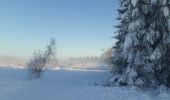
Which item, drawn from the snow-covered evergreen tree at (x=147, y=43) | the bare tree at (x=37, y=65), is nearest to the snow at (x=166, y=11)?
the snow-covered evergreen tree at (x=147, y=43)

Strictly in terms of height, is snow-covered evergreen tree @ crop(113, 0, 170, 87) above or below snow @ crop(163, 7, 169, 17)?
below

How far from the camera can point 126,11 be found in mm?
25688

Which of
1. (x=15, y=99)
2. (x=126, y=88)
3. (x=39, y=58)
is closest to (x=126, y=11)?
(x=126, y=88)

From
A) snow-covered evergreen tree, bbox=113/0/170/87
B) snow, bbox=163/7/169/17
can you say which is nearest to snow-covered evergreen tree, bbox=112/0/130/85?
snow-covered evergreen tree, bbox=113/0/170/87

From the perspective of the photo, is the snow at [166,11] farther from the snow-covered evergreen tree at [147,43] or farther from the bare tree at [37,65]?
the bare tree at [37,65]

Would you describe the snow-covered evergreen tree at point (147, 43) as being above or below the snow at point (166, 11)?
below

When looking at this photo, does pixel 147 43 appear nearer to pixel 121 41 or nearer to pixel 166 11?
pixel 166 11

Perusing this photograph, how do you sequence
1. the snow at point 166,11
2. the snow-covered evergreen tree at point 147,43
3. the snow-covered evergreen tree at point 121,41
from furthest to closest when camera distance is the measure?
the snow-covered evergreen tree at point 121,41, the snow-covered evergreen tree at point 147,43, the snow at point 166,11

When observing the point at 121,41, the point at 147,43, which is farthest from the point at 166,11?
the point at 121,41

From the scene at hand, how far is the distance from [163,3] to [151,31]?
231 centimetres

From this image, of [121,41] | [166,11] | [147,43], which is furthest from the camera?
[121,41]

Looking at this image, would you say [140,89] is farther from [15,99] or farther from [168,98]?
[15,99]

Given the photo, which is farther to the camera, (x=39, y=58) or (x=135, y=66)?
(x=39, y=58)

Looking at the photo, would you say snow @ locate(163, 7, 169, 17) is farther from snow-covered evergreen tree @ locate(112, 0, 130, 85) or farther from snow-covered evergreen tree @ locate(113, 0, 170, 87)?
snow-covered evergreen tree @ locate(112, 0, 130, 85)
